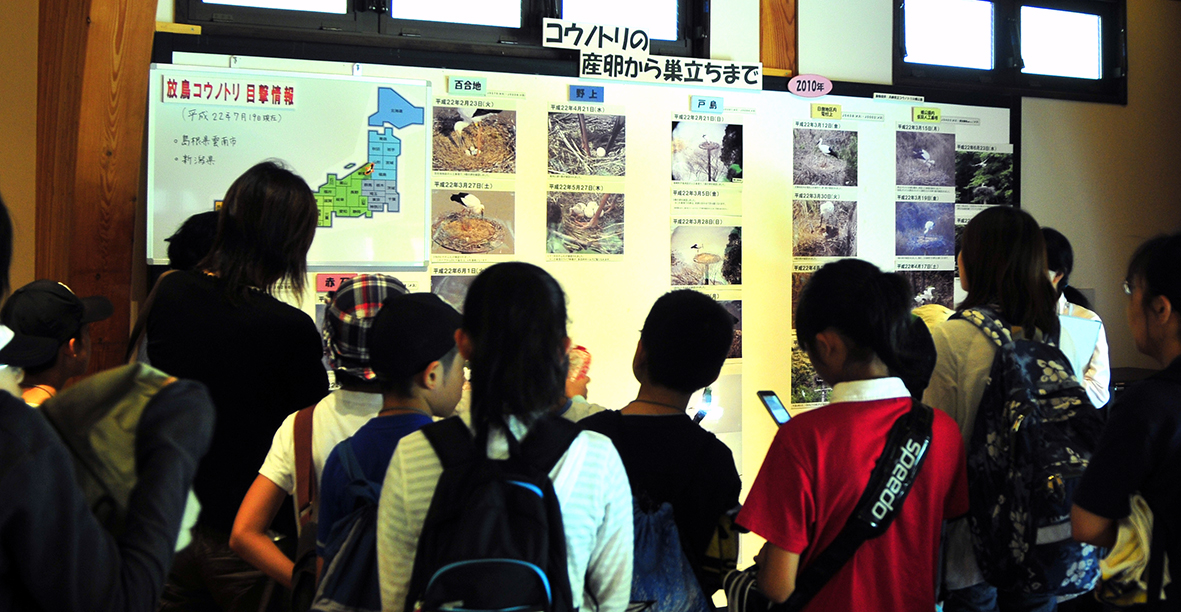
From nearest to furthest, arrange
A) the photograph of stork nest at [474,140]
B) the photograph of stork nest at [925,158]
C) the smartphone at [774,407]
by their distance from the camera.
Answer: the smartphone at [774,407], the photograph of stork nest at [474,140], the photograph of stork nest at [925,158]

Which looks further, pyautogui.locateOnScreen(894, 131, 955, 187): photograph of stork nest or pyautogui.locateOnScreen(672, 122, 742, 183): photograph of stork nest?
pyautogui.locateOnScreen(894, 131, 955, 187): photograph of stork nest

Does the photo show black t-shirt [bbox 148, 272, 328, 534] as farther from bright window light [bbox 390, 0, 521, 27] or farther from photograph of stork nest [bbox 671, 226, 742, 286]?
photograph of stork nest [bbox 671, 226, 742, 286]

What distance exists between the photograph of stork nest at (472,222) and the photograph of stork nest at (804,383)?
1.25m

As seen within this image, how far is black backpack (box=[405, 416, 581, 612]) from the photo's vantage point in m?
1.04

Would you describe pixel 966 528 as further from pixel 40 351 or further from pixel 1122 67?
pixel 1122 67

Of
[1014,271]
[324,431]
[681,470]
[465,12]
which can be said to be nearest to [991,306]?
[1014,271]

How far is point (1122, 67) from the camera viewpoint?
367 centimetres

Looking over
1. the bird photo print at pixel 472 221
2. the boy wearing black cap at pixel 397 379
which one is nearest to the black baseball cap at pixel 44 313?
the boy wearing black cap at pixel 397 379

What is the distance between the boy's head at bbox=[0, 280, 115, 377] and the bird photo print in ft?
3.98

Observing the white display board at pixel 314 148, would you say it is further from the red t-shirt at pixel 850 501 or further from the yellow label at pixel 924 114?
the yellow label at pixel 924 114

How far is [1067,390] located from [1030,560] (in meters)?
0.36

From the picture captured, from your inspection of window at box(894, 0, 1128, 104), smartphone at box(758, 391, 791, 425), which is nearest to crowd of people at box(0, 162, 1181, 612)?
smartphone at box(758, 391, 791, 425)

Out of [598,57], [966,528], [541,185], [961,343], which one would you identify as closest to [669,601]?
[966,528]

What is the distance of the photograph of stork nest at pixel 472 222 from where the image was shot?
9.38 ft
